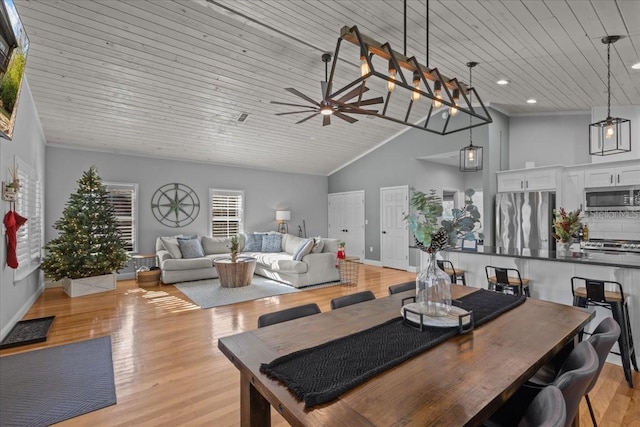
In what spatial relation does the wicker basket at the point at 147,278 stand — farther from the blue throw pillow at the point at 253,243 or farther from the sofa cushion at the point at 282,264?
the blue throw pillow at the point at 253,243

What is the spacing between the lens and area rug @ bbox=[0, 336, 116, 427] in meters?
2.13

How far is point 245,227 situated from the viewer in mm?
8109

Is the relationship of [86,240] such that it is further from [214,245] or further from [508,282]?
[508,282]

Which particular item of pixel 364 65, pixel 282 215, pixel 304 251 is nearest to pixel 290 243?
pixel 282 215

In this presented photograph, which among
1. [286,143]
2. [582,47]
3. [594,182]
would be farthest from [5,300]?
[594,182]

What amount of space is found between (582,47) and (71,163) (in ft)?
26.0

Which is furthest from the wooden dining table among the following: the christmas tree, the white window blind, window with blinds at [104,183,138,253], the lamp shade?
the lamp shade

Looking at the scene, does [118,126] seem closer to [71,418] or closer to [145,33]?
[145,33]

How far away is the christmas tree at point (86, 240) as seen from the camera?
194 inches

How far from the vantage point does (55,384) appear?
2.47 meters

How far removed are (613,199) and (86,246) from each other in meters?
8.18

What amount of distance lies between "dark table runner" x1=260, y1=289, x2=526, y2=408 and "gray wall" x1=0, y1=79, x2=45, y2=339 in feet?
12.6

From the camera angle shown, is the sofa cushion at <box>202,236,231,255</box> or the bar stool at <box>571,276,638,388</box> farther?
the sofa cushion at <box>202,236,231,255</box>

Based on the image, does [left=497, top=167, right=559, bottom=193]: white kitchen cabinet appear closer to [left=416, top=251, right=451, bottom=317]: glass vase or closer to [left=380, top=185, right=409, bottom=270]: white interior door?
[left=380, top=185, right=409, bottom=270]: white interior door
